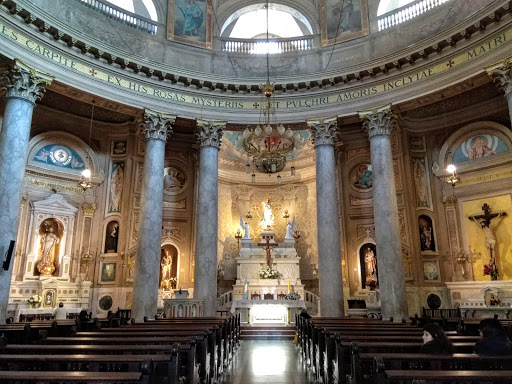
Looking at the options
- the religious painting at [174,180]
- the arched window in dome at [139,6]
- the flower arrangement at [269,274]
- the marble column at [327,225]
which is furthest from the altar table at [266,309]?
the arched window in dome at [139,6]

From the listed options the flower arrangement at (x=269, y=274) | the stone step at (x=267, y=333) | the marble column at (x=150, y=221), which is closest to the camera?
the stone step at (x=267, y=333)

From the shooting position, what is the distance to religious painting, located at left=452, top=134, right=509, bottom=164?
50.3ft

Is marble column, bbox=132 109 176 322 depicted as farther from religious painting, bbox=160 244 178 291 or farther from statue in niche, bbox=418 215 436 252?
statue in niche, bbox=418 215 436 252

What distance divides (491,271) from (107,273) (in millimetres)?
14390

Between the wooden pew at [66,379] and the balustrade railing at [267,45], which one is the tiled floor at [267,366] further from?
the balustrade railing at [267,45]

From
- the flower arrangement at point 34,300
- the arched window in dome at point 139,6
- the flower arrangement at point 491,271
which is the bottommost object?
the flower arrangement at point 34,300

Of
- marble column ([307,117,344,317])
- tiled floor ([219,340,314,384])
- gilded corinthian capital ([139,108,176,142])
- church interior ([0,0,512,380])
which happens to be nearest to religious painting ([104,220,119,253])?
church interior ([0,0,512,380])

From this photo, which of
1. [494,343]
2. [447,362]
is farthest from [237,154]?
[447,362]

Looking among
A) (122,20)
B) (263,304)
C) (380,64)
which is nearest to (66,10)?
(122,20)

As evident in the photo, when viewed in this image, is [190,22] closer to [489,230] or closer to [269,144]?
[269,144]

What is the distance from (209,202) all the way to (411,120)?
9.25 meters

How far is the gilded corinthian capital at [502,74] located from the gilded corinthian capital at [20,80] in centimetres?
1319

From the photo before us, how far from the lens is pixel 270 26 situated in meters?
22.8

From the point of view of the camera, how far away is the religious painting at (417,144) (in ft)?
55.9
